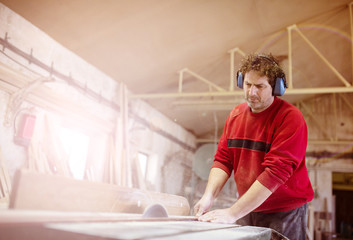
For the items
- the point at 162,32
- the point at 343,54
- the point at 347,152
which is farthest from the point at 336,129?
the point at 162,32

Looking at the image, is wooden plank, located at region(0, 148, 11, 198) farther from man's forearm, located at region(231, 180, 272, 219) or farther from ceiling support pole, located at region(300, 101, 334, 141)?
ceiling support pole, located at region(300, 101, 334, 141)

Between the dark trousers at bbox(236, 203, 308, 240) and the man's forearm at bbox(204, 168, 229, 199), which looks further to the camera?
the man's forearm at bbox(204, 168, 229, 199)

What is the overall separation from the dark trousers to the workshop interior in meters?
0.49

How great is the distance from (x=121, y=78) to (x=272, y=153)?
4956mm

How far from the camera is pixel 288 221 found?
196cm

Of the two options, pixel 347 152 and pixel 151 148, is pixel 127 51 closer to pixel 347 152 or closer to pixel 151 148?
pixel 151 148

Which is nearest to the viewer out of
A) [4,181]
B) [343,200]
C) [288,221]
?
[288,221]

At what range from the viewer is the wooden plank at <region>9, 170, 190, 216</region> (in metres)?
1.03

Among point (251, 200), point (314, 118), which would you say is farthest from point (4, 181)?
point (314, 118)

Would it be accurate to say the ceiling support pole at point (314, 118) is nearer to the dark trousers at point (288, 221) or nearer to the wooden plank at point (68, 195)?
the dark trousers at point (288, 221)

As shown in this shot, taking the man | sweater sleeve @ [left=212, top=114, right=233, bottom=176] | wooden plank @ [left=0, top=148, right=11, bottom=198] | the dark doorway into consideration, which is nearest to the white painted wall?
wooden plank @ [left=0, top=148, right=11, bottom=198]

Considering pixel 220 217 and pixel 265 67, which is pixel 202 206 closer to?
pixel 220 217

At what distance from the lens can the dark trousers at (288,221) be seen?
6.40 ft

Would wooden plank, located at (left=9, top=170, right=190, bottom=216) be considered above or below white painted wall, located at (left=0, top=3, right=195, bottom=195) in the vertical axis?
below
